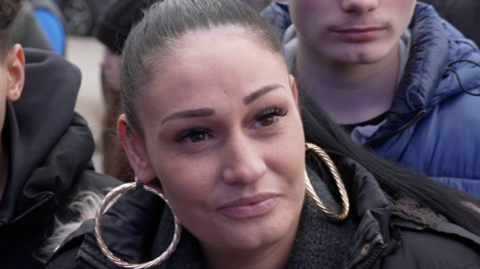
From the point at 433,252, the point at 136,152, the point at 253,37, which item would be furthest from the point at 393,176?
the point at 136,152

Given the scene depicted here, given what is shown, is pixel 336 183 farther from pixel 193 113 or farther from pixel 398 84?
pixel 398 84

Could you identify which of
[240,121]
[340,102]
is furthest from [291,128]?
[340,102]

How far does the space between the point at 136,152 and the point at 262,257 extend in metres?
0.45

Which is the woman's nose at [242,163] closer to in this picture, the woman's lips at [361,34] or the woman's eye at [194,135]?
the woman's eye at [194,135]

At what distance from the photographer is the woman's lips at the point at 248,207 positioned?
1.70m

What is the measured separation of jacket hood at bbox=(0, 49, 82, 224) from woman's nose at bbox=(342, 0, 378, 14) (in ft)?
3.32

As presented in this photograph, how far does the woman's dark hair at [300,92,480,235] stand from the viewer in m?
1.88

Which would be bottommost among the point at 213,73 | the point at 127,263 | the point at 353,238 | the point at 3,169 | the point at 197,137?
the point at 3,169

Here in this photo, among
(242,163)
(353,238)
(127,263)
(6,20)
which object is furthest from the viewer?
(6,20)

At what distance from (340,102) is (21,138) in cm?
111

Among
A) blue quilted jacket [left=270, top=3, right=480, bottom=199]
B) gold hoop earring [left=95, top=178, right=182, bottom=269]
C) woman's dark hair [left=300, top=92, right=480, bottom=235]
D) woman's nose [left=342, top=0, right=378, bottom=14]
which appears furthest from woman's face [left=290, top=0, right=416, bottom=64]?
gold hoop earring [left=95, top=178, right=182, bottom=269]

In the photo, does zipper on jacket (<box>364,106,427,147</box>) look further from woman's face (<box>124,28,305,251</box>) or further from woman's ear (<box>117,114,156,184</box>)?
woman's ear (<box>117,114,156,184</box>)

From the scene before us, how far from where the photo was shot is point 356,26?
229 centimetres

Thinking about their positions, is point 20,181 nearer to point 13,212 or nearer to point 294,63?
point 13,212
